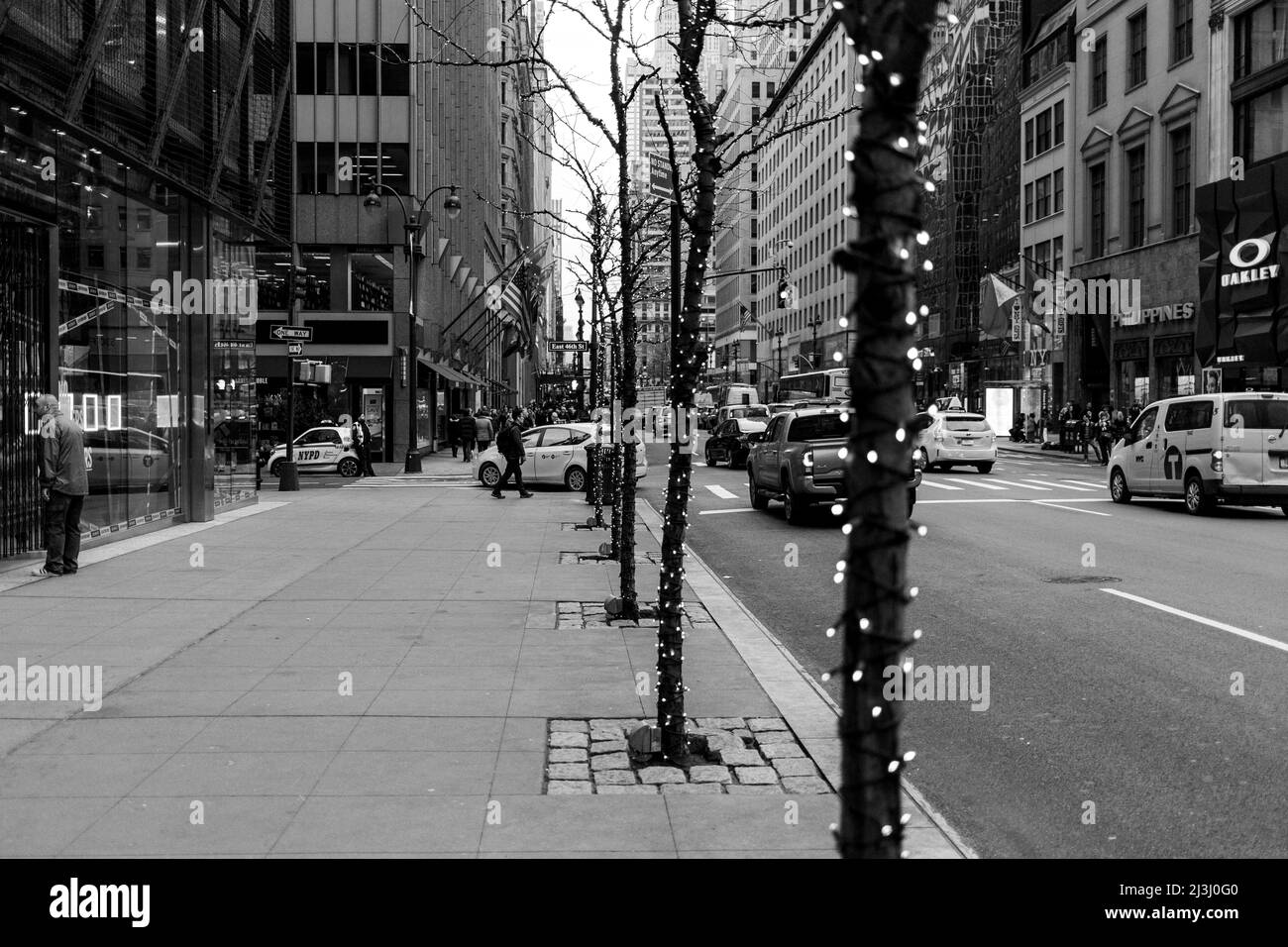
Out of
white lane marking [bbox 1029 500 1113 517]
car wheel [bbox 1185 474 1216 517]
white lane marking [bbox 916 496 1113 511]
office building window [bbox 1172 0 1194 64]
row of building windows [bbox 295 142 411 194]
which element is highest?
office building window [bbox 1172 0 1194 64]

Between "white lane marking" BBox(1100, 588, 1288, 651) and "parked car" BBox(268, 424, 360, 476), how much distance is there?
1109 inches

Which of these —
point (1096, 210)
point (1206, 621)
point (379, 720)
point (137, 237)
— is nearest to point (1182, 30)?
point (1096, 210)

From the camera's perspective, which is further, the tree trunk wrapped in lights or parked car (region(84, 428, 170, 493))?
parked car (region(84, 428, 170, 493))

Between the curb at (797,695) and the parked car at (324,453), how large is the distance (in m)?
25.7

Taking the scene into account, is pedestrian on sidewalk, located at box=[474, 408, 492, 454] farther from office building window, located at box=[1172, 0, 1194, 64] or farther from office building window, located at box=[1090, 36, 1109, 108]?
office building window, located at box=[1090, 36, 1109, 108]

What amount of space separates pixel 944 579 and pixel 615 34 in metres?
6.80

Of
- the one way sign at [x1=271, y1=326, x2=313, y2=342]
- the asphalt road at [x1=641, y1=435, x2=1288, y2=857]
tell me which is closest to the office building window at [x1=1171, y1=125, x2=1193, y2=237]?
the asphalt road at [x1=641, y1=435, x2=1288, y2=857]

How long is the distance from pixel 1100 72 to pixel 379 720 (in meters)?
57.9

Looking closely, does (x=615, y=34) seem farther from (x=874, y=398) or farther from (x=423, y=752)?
(x=874, y=398)

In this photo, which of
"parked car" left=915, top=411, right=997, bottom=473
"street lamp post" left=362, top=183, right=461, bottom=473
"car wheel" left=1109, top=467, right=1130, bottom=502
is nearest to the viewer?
"car wheel" left=1109, top=467, right=1130, bottom=502

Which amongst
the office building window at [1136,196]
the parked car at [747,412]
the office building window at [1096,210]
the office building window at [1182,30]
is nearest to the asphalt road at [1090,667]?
the parked car at [747,412]

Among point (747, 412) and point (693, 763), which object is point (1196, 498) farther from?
point (747, 412)

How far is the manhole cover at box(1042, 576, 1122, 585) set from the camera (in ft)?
44.0

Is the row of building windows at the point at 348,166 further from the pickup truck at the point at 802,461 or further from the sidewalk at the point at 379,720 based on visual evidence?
the sidewalk at the point at 379,720
